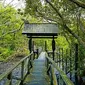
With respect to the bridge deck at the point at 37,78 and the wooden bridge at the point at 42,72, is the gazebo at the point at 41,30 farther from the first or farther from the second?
the bridge deck at the point at 37,78

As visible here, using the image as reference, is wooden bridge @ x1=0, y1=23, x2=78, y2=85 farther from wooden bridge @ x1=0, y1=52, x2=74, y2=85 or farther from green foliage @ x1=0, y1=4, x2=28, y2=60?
green foliage @ x1=0, y1=4, x2=28, y2=60

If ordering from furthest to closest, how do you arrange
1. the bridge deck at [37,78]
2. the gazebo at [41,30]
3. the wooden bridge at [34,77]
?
1. the gazebo at [41,30]
2. the bridge deck at [37,78]
3. the wooden bridge at [34,77]

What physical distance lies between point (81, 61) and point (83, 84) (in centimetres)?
132

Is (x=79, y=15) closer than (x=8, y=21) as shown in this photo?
Yes

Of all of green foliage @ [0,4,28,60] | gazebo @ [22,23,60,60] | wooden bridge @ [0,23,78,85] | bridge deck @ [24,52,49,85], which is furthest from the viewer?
green foliage @ [0,4,28,60]

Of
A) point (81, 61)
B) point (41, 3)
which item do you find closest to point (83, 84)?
point (81, 61)

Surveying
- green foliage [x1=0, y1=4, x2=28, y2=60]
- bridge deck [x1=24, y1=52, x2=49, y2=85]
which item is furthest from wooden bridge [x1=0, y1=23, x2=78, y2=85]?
green foliage [x1=0, y1=4, x2=28, y2=60]

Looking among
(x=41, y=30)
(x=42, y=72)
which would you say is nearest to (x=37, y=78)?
(x=42, y=72)

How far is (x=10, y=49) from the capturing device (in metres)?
38.6

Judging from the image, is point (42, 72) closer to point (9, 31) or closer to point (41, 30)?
point (41, 30)

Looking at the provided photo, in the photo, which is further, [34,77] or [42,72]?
[42,72]

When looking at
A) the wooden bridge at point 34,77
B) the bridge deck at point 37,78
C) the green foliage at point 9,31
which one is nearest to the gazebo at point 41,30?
the bridge deck at point 37,78

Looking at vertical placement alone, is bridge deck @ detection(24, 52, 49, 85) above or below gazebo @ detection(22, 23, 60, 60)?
below

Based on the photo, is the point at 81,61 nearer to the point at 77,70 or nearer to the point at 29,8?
the point at 77,70
